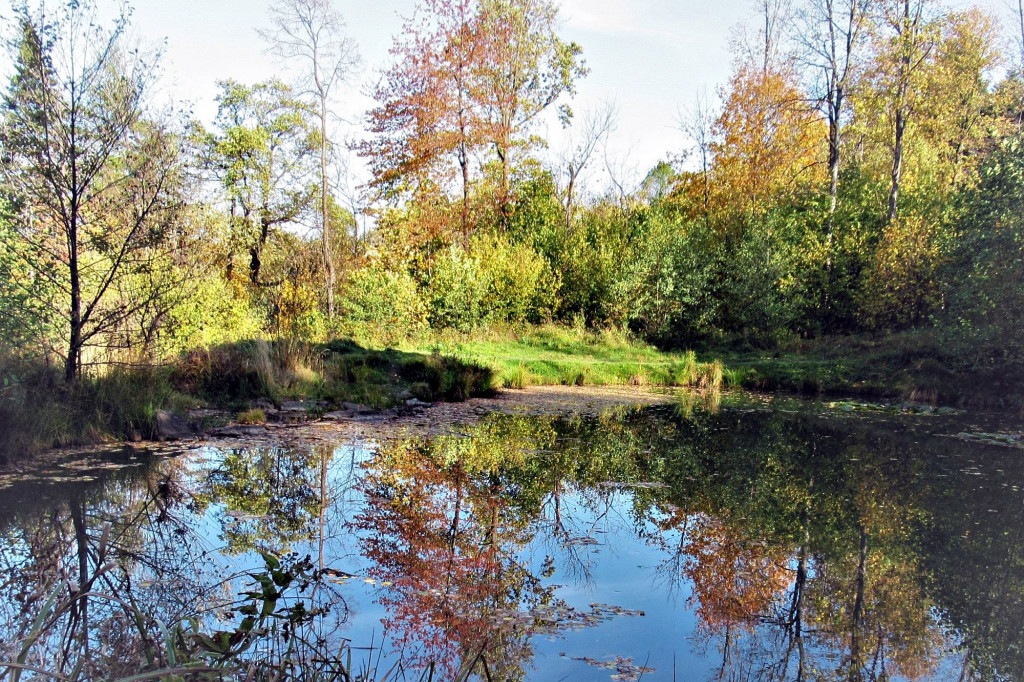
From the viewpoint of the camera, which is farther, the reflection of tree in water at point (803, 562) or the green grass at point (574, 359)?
the green grass at point (574, 359)

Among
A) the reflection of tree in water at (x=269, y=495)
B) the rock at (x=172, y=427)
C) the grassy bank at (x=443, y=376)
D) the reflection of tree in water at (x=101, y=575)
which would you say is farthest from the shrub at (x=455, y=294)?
the reflection of tree in water at (x=101, y=575)

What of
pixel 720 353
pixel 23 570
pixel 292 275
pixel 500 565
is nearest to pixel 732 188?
pixel 720 353

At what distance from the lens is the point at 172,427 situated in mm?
8328

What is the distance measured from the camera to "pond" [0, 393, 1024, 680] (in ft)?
10.9

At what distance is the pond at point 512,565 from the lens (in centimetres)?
333

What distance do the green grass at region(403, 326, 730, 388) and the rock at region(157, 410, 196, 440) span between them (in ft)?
22.2

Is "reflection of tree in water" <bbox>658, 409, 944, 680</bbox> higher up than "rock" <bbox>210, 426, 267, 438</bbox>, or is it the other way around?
"rock" <bbox>210, 426, 267, 438</bbox>

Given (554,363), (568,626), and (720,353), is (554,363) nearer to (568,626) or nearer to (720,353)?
(720,353)

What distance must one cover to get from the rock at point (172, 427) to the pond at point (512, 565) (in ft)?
2.40

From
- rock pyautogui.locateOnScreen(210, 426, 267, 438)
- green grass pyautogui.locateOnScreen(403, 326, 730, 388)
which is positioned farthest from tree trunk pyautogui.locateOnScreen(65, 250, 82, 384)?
green grass pyautogui.locateOnScreen(403, 326, 730, 388)

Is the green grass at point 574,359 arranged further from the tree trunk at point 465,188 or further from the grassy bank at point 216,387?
the tree trunk at point 465,188

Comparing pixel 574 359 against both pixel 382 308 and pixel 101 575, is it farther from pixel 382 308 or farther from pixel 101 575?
pixel 101 575

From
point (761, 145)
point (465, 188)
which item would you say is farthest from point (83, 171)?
point (761, 145)

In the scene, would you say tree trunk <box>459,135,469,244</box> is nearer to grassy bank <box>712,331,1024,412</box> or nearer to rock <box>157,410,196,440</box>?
grassy bank <box>712,331,1024,412</box>
